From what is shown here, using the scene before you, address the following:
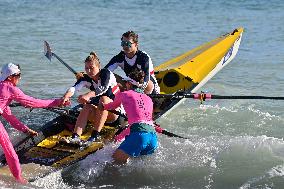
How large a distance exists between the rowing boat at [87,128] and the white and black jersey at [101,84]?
0.48 m

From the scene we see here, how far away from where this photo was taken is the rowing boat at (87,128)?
705 centimetres

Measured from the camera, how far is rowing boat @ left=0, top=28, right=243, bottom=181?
705 cm

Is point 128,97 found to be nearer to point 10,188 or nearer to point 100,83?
point 100,83

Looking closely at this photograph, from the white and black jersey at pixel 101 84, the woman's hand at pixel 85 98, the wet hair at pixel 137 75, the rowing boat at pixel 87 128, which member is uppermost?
the wet hair at pixel 137 75

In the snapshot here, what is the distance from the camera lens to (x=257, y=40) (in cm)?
1905

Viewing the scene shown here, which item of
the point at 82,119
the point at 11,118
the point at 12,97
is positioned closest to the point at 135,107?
the point at 82,119

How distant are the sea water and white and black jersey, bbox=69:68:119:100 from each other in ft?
2.92

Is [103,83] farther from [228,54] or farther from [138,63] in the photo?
[228,54]

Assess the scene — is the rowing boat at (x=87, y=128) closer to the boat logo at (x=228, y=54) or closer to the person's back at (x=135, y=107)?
the boat logo at (x=228, y=54)

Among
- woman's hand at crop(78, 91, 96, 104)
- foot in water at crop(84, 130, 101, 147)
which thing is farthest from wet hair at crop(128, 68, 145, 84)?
foot in water at crop(84, 130, 101, 147)

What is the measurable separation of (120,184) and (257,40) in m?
13.0

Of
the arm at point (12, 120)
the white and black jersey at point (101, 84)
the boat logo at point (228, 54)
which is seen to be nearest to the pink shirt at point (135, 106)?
the white and black jersey at point (101, 84)

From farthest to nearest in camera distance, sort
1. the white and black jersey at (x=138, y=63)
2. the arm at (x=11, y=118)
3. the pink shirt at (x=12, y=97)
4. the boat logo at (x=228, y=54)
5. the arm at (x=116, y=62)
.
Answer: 1. the boat logo at (x=228, y=54)
2. the arm at (x=116, y=62)
3. the white and black jersey at (x=138, y=63)
4. the arm at (x=11, y=118)
5. the pink shirt at (x=12, y=97)

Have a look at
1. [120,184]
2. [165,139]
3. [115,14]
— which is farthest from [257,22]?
[120,184]
